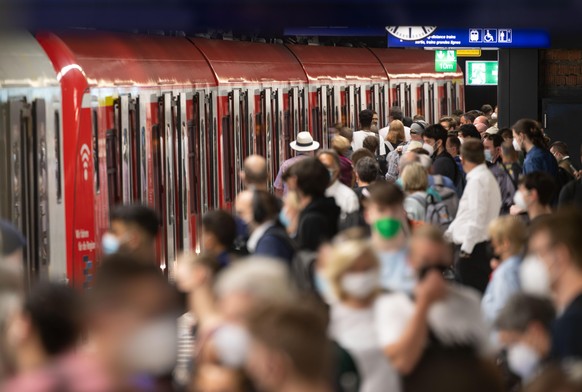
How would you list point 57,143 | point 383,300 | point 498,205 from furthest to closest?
point 57,143 < point 498,205 < point 383,300

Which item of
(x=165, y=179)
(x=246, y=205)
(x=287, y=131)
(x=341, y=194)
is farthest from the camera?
(x=287, y=131)

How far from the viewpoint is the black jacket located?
10.5 meters

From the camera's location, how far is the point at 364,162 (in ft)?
44.2

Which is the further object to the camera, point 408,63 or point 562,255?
point 408,63

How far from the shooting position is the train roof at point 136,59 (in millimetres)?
15367

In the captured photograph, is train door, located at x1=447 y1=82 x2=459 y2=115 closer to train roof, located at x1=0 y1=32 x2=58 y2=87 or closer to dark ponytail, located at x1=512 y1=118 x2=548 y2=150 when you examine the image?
dark ponytail, located at x1=512 y1=118 x2=548 y2=150

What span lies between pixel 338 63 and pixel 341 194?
563 inches

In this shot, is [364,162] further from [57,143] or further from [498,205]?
[57,143]

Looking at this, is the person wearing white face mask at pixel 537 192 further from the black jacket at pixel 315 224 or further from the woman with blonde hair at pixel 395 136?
the woman with blonde hair at pixel 395 136

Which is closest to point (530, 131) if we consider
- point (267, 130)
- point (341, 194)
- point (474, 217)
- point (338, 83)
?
point (474, 217)

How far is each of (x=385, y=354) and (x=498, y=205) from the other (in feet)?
19.3

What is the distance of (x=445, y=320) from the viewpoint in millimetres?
7328

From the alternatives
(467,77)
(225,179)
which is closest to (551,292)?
(225,179)

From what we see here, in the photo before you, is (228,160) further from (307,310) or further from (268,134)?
(307,310)
